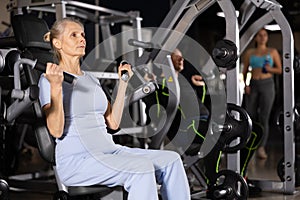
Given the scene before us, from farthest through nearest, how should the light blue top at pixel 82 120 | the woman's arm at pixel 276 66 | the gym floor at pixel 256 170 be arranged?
the woman's arm at pixel 276 66 → the gym floor at pixel 256 170 → the light blue top at pixel 82 120

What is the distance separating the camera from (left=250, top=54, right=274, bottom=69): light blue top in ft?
13.5

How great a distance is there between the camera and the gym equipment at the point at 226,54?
2326 mm

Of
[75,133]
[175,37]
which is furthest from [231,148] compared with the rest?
[75,133]

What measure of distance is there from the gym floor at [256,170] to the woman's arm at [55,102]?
0.35 metres

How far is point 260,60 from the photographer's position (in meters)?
4.17

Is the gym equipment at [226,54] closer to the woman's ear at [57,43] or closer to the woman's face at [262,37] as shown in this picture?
the woman's ear at [57,43]

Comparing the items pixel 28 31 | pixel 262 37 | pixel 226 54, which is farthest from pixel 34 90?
pixel 262 37

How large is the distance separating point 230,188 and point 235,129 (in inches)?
10.9

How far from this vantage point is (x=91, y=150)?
68.6 inches

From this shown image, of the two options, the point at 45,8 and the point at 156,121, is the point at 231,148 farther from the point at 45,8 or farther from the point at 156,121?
the point at 45,8

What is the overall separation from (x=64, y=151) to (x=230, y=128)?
0.91m

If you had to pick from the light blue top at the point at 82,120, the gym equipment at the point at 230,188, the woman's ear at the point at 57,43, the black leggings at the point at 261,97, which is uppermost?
the woman's ear at the point at 57,43

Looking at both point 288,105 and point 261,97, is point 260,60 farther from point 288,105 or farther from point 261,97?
point 288,105

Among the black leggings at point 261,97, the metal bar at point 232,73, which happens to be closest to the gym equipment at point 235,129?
the metal bar at point 232,73
